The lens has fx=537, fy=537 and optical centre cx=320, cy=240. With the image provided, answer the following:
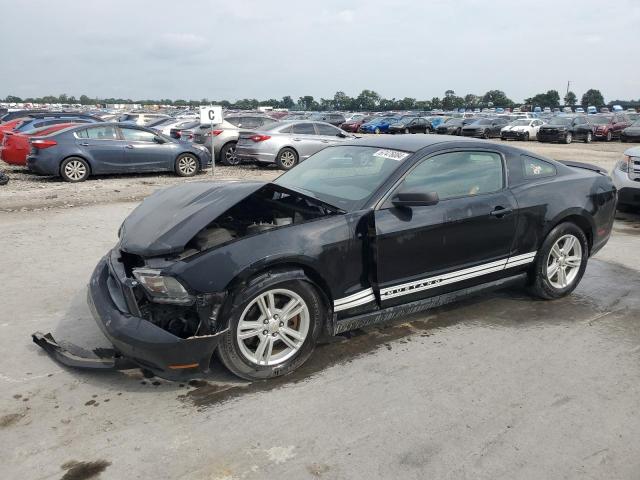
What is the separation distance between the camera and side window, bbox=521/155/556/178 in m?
4.94

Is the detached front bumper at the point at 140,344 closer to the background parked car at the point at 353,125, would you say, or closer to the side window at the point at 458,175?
the side window at the point at 458,175

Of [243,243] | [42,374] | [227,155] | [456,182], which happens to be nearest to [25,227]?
[42,374]

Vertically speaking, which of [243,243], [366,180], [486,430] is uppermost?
[366,180]

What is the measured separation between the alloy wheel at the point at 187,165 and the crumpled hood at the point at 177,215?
10068mm

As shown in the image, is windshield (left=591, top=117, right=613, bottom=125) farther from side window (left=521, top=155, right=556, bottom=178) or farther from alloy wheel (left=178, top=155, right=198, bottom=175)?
side window (left=521, top=155, right=556, bottom=178)

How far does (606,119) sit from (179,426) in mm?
33820

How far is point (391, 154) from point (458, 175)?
598mm

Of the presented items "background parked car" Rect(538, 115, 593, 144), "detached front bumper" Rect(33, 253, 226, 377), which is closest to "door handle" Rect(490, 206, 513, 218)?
"detached front bumper" Rect(33, 253, 226, 377)

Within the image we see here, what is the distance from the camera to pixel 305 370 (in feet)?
12.2

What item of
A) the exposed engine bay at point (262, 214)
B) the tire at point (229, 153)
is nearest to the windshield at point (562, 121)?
the tire at point (229, 153)

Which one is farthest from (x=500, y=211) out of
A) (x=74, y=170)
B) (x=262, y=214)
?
(x=74, y=170)

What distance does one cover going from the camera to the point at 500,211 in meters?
4.54

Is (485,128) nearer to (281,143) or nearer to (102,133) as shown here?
(281,143)

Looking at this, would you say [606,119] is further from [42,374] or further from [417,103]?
[417,103]
